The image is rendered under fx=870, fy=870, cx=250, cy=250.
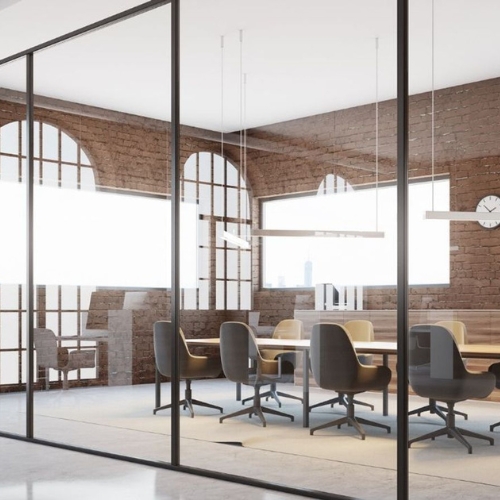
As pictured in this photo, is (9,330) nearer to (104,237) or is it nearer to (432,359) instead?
(104,237)

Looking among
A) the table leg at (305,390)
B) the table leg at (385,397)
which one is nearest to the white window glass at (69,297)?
the table leg at (305,390)

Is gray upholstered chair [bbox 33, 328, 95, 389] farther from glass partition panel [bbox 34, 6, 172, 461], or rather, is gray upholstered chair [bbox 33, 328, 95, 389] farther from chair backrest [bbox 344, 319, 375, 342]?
chair backrest [bbox 344, 319, 375, 342]

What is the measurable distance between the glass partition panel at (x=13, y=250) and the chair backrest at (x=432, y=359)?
152 inches

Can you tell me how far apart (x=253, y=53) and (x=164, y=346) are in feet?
7.13

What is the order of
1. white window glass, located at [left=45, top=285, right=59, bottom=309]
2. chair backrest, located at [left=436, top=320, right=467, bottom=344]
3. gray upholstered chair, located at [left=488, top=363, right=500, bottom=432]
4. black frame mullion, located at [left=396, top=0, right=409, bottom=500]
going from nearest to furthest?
gray upholstered chair, located at [left=488, top=363, right=500, bottom=432] → chair backrest, located at [left=436, top=320, right=467, bottom=344] → black frame mullion, located at [left=396, top=0, right=409, bottom=500] → white window glass, located at [left=45, top=285, right=59, bottom=309]

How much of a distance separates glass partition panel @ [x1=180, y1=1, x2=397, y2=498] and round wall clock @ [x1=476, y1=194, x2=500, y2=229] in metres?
0.56

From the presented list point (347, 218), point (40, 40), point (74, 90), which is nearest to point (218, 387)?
point (347, 218)

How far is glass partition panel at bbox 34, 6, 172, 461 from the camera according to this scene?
641 cm

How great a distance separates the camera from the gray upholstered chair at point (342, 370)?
5055 mm

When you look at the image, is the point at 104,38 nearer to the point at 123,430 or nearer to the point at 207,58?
the point at 207,58

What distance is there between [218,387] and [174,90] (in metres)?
2.15

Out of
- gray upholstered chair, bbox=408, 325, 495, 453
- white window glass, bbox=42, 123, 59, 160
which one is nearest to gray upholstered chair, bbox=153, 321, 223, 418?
gray upholstered chair, bbox=408, 325, 495, 453

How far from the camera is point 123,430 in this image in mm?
6574

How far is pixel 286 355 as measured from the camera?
17.7 feet
